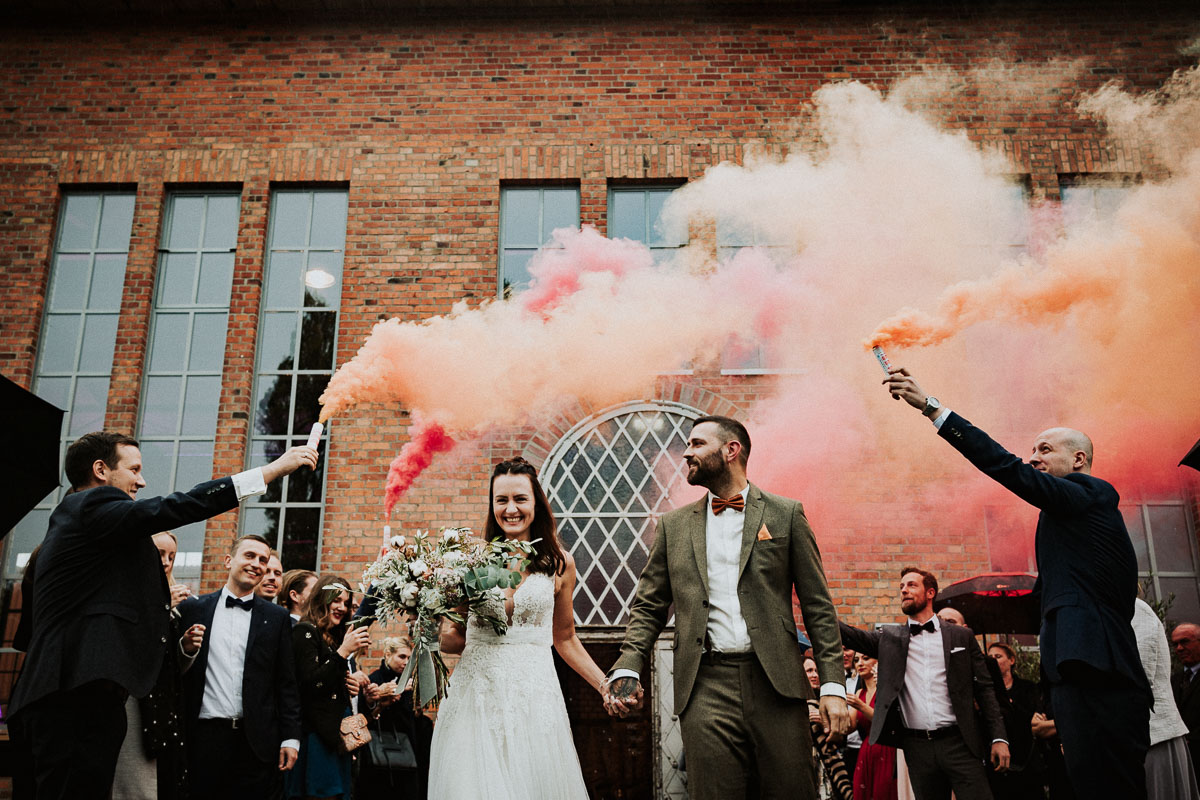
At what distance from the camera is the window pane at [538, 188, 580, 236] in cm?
1038

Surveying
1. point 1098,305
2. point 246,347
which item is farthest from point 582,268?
point 1098,305

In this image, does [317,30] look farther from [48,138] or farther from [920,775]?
[920,775]

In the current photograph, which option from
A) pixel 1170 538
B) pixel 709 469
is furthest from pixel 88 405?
pixel 1170 538

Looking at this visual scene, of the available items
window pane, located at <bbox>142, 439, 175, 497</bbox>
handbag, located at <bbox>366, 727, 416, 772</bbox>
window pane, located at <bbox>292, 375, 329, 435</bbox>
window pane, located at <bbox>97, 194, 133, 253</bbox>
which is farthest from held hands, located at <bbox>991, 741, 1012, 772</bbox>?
window pane, located at <bbox>97, 194, 133, 253</bbox>

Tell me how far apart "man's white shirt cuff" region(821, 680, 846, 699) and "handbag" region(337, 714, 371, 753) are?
321 cm

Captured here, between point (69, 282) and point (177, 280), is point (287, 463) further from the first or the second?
point (69, 282)

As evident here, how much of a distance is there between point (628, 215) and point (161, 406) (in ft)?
17.5

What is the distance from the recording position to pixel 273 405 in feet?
32.8

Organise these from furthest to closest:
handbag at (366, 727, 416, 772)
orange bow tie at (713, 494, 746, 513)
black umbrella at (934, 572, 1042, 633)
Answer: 1. black umbrella at (934, 572, 1042, 633)
2. handbag at (366, 727, 416, 772)
3. orange bow tie at (713, 494, 746, 513)

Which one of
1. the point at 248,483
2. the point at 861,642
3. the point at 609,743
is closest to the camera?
the point at 248,483

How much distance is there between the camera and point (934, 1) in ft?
35.4

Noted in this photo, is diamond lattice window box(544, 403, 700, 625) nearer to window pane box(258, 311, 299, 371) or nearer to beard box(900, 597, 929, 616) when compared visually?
window pane box(258, 311, 299, 371)

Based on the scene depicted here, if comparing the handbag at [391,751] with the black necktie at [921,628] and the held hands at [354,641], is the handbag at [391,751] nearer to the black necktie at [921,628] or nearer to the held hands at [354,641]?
the held hands at [354,641]

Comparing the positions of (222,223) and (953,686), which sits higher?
(222,223)
